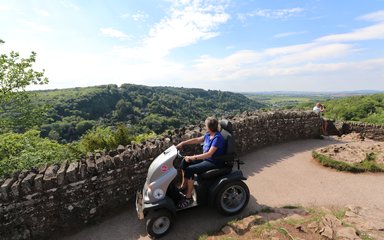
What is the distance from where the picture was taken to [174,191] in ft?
16.9

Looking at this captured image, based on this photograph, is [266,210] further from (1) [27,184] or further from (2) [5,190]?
(2) [5,190]

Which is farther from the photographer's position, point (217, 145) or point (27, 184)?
point (217, 145)

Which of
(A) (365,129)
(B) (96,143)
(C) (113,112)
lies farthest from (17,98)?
(C) (113,112)

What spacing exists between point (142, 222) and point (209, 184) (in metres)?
1.72

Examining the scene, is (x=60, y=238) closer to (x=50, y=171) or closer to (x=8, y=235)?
(x=8, y=235)

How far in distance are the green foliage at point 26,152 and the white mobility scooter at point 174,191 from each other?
4050 mm

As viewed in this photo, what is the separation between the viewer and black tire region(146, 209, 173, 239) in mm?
4754

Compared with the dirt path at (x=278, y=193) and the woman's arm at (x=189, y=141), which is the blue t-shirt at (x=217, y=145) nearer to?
the woman's arm at (x=189, y=141)

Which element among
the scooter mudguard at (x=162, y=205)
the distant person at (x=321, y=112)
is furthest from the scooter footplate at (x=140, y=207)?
the distant person at (x=321, y=112)

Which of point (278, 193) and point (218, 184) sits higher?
point (218, 184)

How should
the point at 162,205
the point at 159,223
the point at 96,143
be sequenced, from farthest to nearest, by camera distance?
the point at 96,143 < the point at 159,223 < the point at 162,205

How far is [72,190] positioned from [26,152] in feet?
14.8

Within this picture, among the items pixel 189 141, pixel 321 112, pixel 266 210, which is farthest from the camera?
pixel 321 112

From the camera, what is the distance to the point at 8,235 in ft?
15.5
